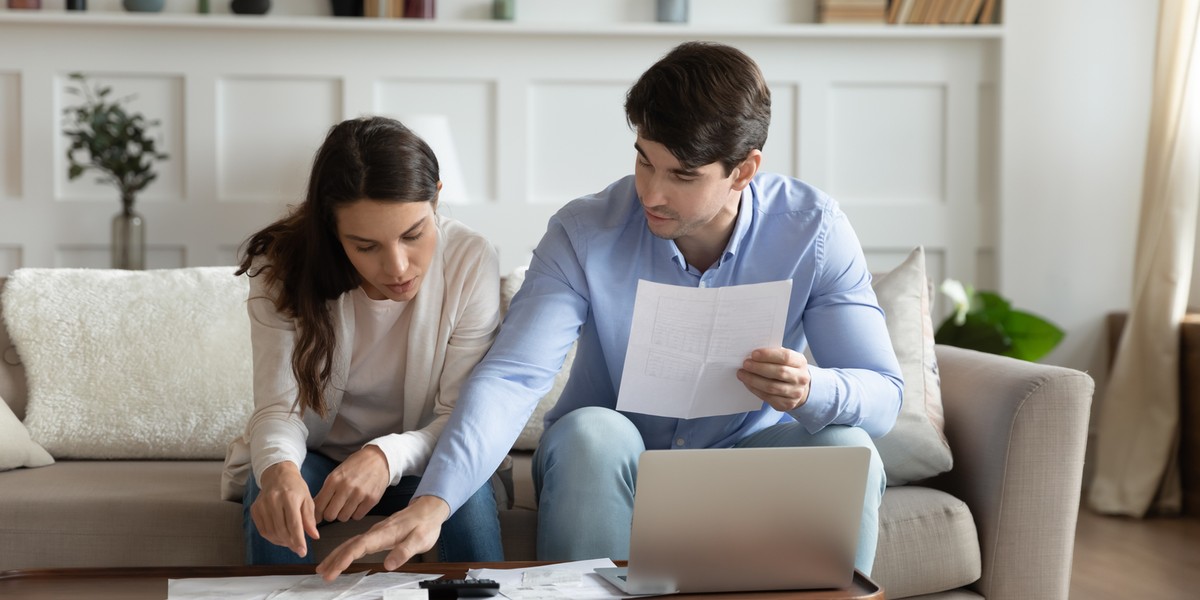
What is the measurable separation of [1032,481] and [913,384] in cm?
26

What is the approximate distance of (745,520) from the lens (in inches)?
43.8

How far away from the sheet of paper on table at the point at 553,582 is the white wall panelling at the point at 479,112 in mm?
2386

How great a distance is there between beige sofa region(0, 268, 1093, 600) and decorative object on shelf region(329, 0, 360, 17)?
1.98 metres

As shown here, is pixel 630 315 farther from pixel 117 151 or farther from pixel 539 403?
pixel 117 151

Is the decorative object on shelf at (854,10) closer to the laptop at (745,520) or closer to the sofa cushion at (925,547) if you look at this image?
the sofa cushion at (925,547)

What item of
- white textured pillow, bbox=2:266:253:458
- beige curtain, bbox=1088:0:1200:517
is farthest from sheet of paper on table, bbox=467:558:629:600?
beige curtain, bbox=1088:0:1200:517

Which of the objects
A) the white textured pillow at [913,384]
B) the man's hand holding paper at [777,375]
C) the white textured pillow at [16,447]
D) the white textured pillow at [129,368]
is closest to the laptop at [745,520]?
the man's hand holding paper at [777,375]

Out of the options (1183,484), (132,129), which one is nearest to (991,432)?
(1183,484)

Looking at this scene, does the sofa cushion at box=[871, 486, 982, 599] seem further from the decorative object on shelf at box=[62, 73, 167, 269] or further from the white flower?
the decorative object on shelf at box=[62, 73, 167, 269]

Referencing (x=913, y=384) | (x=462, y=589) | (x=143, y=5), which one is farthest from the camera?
(x=143, y=5)

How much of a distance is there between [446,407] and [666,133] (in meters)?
0.50

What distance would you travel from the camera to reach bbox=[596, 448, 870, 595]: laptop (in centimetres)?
109

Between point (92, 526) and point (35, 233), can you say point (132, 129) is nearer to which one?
point (35, 233)

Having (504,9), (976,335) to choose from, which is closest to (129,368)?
(504,9)
